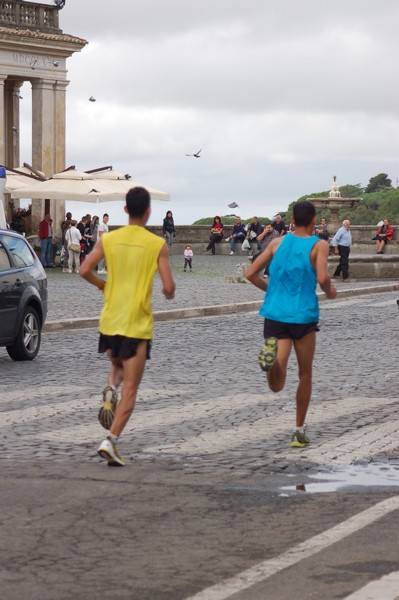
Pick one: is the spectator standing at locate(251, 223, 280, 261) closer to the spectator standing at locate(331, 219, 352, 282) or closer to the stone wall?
the spectator standing at locate(331, 219, 352, 282)

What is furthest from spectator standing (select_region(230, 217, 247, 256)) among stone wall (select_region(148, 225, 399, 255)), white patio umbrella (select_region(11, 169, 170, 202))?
white patio umbrella (select_region(11, 169, 170, 202))

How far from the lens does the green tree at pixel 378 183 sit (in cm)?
12900

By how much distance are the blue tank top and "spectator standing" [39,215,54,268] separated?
111ft

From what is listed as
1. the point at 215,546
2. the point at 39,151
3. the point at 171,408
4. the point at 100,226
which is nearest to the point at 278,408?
the point at 171,408

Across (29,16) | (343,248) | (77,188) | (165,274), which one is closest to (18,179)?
(77,188)

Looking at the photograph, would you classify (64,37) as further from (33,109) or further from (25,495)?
(25,495)

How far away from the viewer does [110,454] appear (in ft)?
29.8

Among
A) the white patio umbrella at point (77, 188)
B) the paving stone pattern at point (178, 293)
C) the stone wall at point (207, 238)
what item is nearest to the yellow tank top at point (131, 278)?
the paving stone pattern at point (178, 293)

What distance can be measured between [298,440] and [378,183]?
397 feet

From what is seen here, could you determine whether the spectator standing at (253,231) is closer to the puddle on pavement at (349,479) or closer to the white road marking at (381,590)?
the puddle on pavement at (349,479)

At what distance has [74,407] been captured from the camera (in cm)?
1244

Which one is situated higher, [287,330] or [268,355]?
[287,330]

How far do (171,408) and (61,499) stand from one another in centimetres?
447

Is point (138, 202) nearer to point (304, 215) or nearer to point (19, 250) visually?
point (304, 215)
